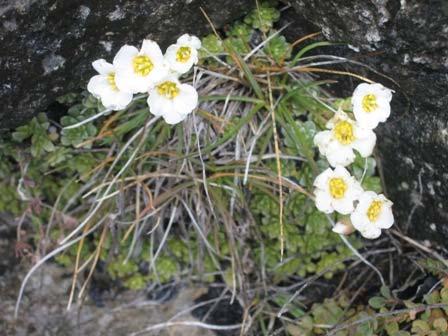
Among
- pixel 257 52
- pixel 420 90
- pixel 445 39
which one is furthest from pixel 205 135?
pixel 445 39

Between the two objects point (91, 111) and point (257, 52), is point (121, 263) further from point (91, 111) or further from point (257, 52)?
point (257, 52)

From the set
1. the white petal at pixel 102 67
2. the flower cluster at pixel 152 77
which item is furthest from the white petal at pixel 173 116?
the white petal at pixel 102 67

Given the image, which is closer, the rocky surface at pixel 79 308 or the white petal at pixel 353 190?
the white petal at pixel 353 190

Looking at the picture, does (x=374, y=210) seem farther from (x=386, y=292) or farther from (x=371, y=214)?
(x=386, y=292)

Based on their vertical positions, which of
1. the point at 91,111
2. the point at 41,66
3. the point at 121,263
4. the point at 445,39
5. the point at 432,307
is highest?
the point at 41,66

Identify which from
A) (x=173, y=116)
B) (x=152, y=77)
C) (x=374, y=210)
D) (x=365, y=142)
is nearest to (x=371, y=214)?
(x=374, y=210)

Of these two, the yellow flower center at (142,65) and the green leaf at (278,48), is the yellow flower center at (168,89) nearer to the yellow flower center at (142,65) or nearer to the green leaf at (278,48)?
the yellow flower center at (142,65)

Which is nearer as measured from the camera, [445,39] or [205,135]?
[445,39]

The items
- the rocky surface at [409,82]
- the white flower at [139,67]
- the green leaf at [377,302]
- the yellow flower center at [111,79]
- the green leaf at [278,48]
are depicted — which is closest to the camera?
the rocky surface at [409,82]
